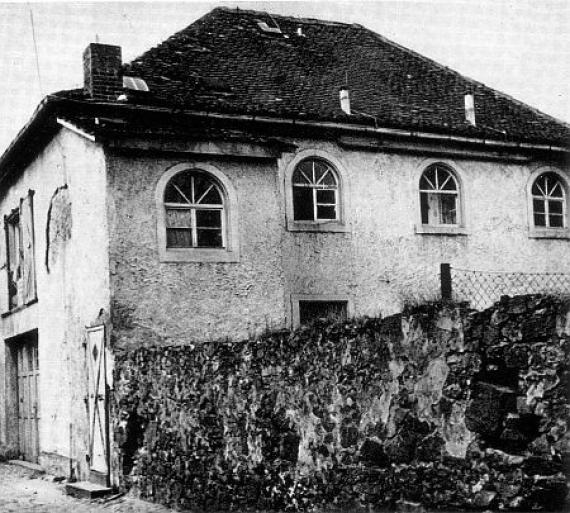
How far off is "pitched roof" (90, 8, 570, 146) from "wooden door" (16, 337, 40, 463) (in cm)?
669

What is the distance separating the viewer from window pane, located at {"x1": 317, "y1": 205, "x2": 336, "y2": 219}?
56.1 feet

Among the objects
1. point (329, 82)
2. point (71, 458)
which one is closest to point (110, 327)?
point (71, 458)

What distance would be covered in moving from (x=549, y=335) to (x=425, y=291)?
40.5 feet

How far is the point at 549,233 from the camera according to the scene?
63.3 feet

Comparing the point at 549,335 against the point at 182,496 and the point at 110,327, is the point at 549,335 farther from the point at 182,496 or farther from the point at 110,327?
the point at 110,327

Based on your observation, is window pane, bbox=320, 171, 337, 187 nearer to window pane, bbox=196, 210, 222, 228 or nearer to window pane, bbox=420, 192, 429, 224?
window pane, bbox=420, 192, 429, 224

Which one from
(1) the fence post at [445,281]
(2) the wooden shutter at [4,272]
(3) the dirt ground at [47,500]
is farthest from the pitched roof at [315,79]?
(3) the dirt ground at [47,500]

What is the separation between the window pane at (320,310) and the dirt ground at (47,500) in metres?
5.28

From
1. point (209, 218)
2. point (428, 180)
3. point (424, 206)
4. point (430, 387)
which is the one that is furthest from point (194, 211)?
point (430, 387)

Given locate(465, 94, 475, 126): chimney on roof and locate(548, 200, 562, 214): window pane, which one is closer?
locate(465, 94, 475, 126): chimney on roof

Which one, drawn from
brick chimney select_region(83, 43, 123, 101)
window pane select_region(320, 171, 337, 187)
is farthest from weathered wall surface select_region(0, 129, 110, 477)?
window pane select_region(320, 171, 337, 187)

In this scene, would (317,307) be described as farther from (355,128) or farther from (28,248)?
(28,248)

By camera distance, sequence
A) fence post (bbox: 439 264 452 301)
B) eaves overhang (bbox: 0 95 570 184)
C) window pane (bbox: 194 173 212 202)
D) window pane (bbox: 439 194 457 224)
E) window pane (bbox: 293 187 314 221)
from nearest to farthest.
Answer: window pane (bbox: 194 173 212 202) < eaves overhang (bbox: 0 95 570 184) < fence post (bbox: 439 264 452 301) < window pane (bbox: 293 187 314 221) < window pane (bbox: 439 194 457 224)

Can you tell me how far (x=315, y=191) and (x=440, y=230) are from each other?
287 cm
